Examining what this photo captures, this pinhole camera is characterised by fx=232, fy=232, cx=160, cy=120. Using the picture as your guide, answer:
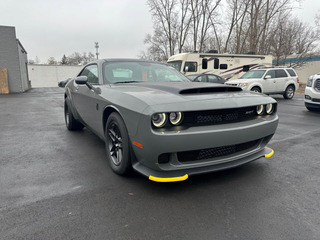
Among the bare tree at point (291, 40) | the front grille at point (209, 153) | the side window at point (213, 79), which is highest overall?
the bare tree at point (291, 40)

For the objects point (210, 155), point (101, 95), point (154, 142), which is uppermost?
point (101, 95)

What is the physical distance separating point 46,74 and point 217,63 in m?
31.3

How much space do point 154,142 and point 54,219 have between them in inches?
43.6

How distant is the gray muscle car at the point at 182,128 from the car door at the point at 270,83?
10.0 metres

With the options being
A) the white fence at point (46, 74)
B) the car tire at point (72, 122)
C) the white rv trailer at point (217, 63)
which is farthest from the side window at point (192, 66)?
the white fence at point (46, 74)

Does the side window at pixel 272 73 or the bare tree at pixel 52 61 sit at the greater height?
the bare tree at pixel 52 61

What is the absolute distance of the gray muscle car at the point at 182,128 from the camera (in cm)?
223

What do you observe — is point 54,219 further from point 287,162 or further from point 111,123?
point 287,162

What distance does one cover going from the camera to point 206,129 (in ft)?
7.62

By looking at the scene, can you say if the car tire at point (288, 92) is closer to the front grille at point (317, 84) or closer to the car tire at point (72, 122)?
the front grille at point (317, 84)

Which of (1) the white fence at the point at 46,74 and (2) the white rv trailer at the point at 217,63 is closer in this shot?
(2) the white rv trailer at the point at 217,63

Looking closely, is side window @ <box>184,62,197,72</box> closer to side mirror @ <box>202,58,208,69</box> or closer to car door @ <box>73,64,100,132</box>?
side mirror @ <box>202,58,208,69</box>

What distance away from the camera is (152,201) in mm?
2322

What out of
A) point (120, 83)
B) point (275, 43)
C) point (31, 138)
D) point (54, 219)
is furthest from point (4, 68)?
point (275, 43)
